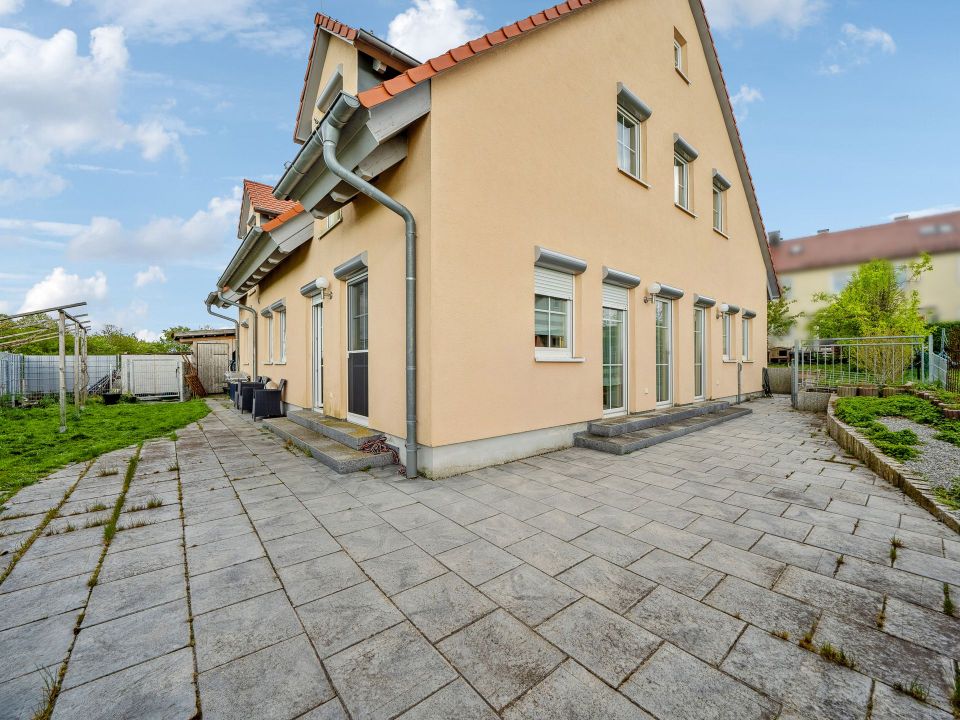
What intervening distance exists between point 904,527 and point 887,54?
1273 cm

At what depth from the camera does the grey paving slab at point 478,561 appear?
7.56 feet

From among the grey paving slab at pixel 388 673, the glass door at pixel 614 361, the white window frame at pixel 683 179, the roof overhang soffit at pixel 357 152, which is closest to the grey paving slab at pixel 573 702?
the grey paving slab at pixel 388 673

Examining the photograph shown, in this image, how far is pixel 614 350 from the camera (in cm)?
670

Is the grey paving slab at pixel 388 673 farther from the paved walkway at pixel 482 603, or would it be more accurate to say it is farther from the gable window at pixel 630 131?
the gable window at pixel 630 131

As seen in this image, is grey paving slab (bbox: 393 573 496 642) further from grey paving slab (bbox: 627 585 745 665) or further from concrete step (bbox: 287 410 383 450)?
concrete step (bbox: 287 410 383 450)

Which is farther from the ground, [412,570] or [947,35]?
Answer: [947,35]

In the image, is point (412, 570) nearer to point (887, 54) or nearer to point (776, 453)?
point (776, 453)

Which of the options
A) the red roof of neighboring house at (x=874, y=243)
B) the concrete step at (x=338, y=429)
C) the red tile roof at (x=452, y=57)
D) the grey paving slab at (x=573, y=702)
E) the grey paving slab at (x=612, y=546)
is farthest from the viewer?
the red roof of neighboring house at (x=874, y=243)

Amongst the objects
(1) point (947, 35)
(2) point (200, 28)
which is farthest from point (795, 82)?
(2) point (200, 28)

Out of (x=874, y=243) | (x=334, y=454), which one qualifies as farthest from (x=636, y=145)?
(x=874, y=243)

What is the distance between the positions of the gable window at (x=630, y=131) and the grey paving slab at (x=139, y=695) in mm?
7601

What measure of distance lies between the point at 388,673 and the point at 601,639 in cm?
93

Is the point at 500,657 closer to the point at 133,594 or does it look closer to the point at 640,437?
the point at 133,594

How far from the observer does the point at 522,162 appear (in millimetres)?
4934
